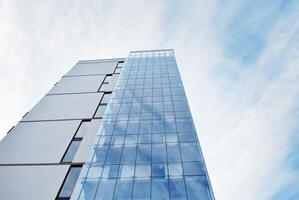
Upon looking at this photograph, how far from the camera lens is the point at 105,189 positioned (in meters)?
15.8

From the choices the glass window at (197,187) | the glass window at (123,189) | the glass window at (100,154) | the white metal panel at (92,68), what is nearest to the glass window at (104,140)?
the glass window at (100,154)

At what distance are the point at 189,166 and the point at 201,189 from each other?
2.32 m

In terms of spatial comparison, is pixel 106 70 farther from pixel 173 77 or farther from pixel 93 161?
pixel 93 161

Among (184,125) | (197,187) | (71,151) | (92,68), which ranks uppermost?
(92,68)

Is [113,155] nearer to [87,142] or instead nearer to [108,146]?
[108,146]

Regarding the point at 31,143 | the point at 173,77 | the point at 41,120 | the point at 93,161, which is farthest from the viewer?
the point at 173,77

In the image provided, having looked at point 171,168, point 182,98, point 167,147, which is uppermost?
point 182,98

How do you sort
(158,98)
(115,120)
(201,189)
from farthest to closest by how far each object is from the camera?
(158,98) → (115,120) → (201,189)

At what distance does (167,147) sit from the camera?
19.7 m

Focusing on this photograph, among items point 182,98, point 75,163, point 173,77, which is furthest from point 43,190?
point 173,77

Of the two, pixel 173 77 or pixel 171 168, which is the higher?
pixel 173 77

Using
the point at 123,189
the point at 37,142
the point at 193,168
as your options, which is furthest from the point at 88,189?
the point at 37,142

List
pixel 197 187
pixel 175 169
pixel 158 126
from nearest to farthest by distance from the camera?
pixel 197 187 → pixel 175 169 → pixel 158 126

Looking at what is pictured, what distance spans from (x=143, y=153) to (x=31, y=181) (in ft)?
31.5
